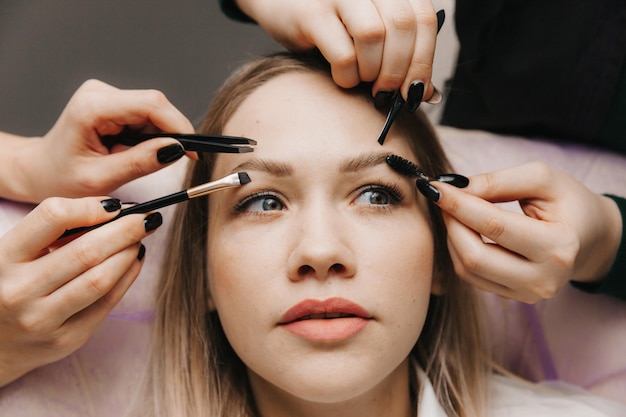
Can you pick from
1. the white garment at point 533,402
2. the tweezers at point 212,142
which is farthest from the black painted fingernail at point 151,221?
the white garment at point 533,402

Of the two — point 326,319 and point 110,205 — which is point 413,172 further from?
point 110,205

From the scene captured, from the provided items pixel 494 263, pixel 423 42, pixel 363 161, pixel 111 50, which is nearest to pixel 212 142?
pixel 363 161

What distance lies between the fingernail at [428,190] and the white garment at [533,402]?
13.7 inches

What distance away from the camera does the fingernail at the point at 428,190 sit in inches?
36.2

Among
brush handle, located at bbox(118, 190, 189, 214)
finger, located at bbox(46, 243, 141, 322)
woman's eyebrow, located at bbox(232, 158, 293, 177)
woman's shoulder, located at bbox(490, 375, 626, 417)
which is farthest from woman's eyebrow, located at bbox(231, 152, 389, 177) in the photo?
woman's shoulder, located at bbox(490, 375, 626, 417)

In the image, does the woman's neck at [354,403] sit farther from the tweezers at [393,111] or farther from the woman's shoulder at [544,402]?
the tweezers at [393,111]

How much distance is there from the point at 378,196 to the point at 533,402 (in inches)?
18.6

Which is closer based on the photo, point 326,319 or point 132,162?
point 326,319

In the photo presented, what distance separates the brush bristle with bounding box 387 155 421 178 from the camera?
0.97m

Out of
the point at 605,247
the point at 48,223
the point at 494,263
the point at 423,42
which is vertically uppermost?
the point at 423,42

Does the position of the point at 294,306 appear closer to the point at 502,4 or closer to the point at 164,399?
the point at 164,399

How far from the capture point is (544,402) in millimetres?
1156

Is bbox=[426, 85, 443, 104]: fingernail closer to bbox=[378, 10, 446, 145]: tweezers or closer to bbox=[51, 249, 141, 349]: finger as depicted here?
bbox=[378, 10, 446, 145]: tweezers

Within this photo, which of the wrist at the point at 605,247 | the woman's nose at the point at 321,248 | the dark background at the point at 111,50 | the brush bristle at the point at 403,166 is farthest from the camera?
the dark background at the point at 111,50
